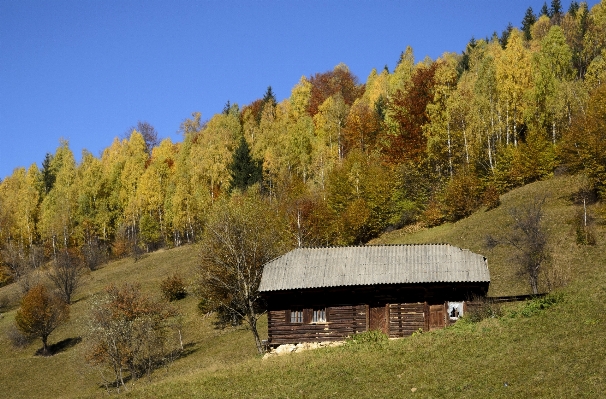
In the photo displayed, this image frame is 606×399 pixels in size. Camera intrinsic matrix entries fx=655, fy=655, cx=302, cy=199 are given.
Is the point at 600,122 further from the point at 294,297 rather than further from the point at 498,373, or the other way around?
the point at 498,373

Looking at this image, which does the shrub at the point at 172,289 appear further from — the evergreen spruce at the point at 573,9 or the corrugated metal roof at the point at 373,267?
the evergreen spruce at the point at 573,9

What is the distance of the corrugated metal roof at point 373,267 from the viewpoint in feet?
112

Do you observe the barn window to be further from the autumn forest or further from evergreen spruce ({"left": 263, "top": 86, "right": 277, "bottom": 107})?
evergreen spruce ({"left": 263, "top": 86, "right": 277, "bottom": 107})

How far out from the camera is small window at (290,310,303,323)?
3581cm

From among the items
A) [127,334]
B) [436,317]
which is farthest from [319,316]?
[127,334]

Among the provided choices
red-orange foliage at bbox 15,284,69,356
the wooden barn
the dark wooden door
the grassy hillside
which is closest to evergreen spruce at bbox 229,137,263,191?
red-orange foliage at bbox 15,284,69,356

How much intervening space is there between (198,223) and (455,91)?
3769 cm

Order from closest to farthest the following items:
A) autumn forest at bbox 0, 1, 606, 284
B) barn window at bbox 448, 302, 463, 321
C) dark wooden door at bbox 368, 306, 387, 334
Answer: barn window at bbox 448, 302, 463, 321 → dark wooden door at bbox 368, 306, 387, 334 → autumn forest at bbox 0, 1, 606, 284

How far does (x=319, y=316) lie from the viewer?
1407 inches

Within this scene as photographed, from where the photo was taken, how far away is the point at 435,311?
3491cm

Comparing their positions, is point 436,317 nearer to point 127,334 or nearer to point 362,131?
point 127,334

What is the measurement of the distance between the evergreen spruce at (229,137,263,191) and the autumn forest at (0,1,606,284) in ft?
0.47

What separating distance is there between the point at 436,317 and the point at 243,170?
1920 inches

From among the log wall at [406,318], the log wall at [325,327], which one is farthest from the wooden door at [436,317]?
the log wall at [325,327]
